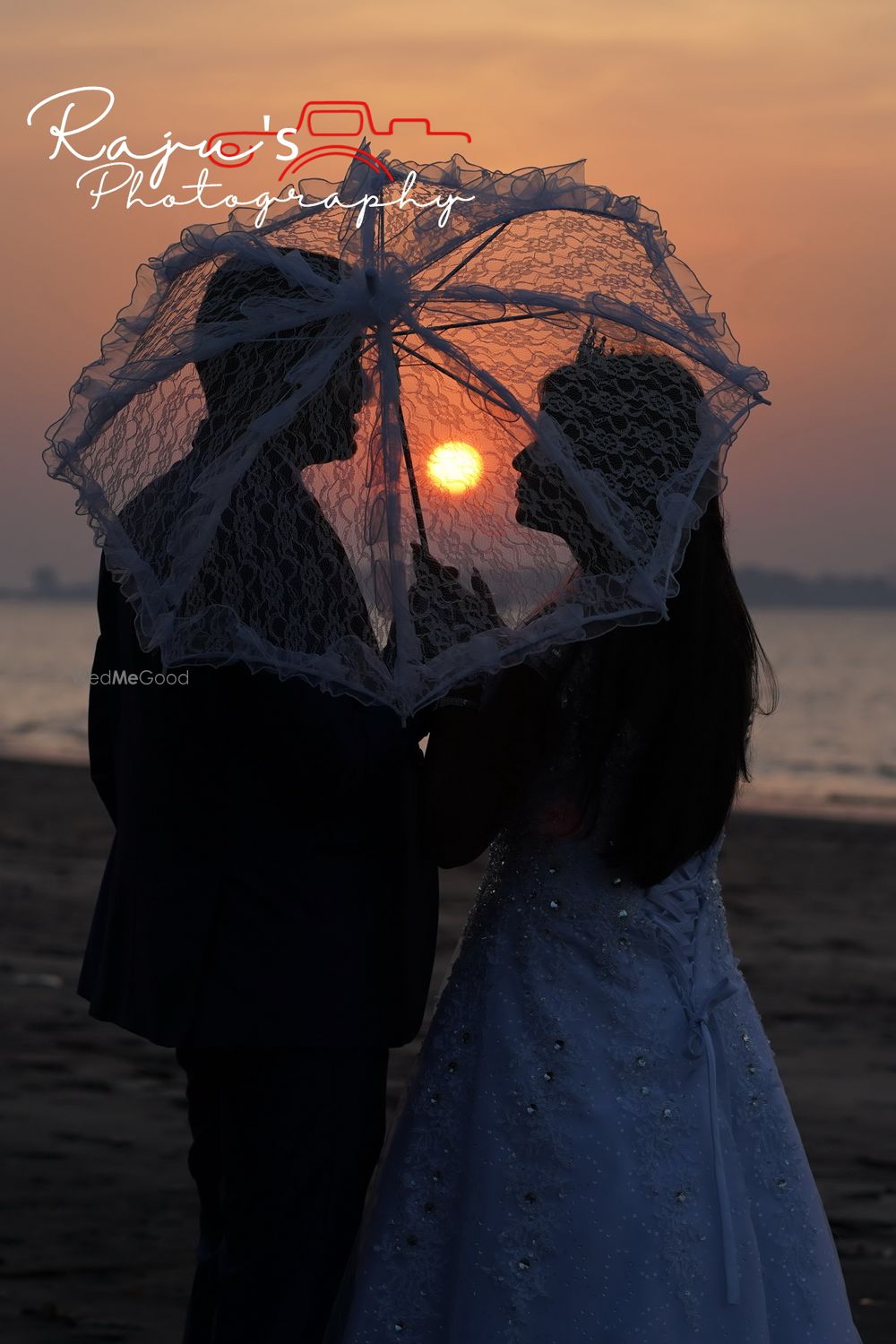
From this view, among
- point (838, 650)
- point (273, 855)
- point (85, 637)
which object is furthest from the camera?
point (85, 637)

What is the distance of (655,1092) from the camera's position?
2.41m

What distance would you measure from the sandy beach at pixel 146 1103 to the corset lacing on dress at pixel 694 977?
5.60 ft

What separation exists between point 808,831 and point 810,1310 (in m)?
13.3

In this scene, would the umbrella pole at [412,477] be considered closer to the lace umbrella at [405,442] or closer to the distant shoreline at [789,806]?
the lace umbrella at [405,442]

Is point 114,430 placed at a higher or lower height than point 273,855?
higher

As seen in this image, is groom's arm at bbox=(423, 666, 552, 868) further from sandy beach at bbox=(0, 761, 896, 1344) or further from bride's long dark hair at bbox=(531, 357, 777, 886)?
sandy beach at bbox=(0, 761, 896, 1344)

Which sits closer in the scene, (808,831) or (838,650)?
(808,831)

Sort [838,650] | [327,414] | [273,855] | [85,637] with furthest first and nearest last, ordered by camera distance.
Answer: [85,637] < [838,650] < [273,855] < [327,414]

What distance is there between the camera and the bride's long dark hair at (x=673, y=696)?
7.39 ft

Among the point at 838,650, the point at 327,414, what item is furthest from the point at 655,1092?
the point at 838,650

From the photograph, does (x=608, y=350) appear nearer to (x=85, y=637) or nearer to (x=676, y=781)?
(x=676, y=781)

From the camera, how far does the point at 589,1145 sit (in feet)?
7.79

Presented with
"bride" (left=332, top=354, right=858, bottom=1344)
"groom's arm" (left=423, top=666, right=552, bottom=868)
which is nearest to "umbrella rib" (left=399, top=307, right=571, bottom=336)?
"bride" (left=332, top=354, right=858, bottom=1344)

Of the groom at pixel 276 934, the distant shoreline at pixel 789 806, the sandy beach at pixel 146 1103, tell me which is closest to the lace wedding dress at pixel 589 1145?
the groom at pixel 276 934
